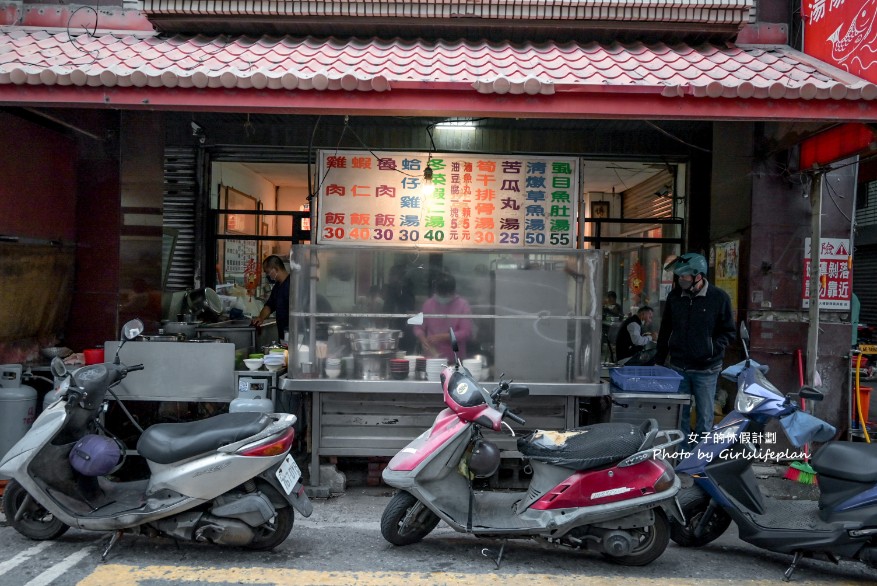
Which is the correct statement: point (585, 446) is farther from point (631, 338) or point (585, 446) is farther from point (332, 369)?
point (631, 338)

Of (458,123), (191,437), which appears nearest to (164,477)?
(191,437)

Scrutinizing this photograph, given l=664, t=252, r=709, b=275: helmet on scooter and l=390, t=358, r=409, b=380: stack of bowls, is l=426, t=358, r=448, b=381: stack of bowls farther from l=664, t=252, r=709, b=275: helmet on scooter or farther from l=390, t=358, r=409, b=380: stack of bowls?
l=664, t=252, r=709, b=275: helmet on scooter

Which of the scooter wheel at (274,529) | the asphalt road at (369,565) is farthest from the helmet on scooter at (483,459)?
the scooter wheel at (274,529)

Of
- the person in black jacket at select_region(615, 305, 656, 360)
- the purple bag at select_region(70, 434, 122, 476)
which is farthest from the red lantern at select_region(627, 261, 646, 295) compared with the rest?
the purple bag at select_region(70, 434, 122, 476)

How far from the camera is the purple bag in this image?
4730 mm

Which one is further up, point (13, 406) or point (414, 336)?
point (414, 336)

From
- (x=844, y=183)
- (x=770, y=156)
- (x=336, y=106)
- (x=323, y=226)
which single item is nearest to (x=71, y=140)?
(x=323, y=226)

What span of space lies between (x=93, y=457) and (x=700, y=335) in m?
5.44

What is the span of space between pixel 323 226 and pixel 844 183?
5471mm

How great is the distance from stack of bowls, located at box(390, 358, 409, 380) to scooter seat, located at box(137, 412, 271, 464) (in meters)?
1.73

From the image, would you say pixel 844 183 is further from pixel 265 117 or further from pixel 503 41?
pixel 265 117

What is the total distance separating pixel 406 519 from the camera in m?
4.65

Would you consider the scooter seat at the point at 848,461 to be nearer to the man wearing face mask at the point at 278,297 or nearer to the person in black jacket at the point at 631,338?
the person in black jacket at the point at 631,338

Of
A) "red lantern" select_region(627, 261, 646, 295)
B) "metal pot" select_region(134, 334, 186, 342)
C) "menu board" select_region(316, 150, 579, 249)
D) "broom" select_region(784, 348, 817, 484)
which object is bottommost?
"broom" select_region(784, 348, 817, 484)
